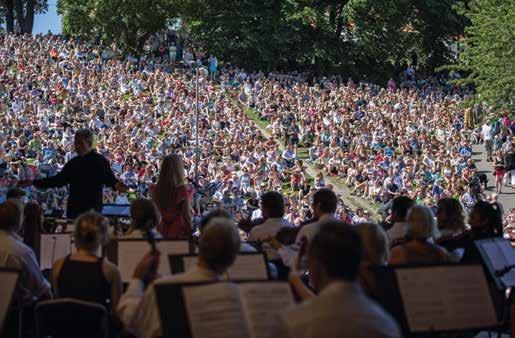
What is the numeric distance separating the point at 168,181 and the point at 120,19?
41.9m

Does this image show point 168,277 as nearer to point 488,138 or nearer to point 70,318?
point 70,318

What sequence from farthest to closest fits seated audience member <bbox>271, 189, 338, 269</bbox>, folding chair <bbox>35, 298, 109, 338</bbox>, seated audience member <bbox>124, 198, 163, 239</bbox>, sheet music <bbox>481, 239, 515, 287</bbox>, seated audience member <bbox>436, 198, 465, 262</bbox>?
seated audience member <bbox>436, 198, 465, 262</bbox> < seated audience member <bbox>271, 189, 338, 269</bbox> < sheet music <bbox>481, 239, 515, 287</bbox> < seated audience member <bbox>124, 198, 163, 239</bbox> < folding chair <bbox>35, 298, 109, 338</bbox>

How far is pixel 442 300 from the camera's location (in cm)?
576

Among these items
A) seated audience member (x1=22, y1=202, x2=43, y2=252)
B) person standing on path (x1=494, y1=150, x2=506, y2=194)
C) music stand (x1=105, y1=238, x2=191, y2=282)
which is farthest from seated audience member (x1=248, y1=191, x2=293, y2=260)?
person standing on path (x1=494, y1=150, x2=506, y2=194)

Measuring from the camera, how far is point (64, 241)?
8.12 meters

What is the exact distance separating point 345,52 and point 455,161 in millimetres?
18867

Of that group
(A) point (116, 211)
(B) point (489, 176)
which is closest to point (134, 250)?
(A) point (116, 211)

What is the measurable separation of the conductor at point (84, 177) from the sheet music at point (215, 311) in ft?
15.3

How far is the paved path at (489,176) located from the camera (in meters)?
28.8

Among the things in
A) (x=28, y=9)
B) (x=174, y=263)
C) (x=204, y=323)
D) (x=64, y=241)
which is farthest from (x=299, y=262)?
(x=28, y=9)

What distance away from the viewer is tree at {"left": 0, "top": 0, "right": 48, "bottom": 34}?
56.4 metres

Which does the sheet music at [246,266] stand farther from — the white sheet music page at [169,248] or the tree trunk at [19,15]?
the tree trunk at [19,15]

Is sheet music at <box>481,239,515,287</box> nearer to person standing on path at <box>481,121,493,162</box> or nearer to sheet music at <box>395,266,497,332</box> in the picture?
sheet music at <box>395,266,497,332</box>

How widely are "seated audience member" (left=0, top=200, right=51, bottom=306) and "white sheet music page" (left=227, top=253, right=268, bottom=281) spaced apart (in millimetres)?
1395
